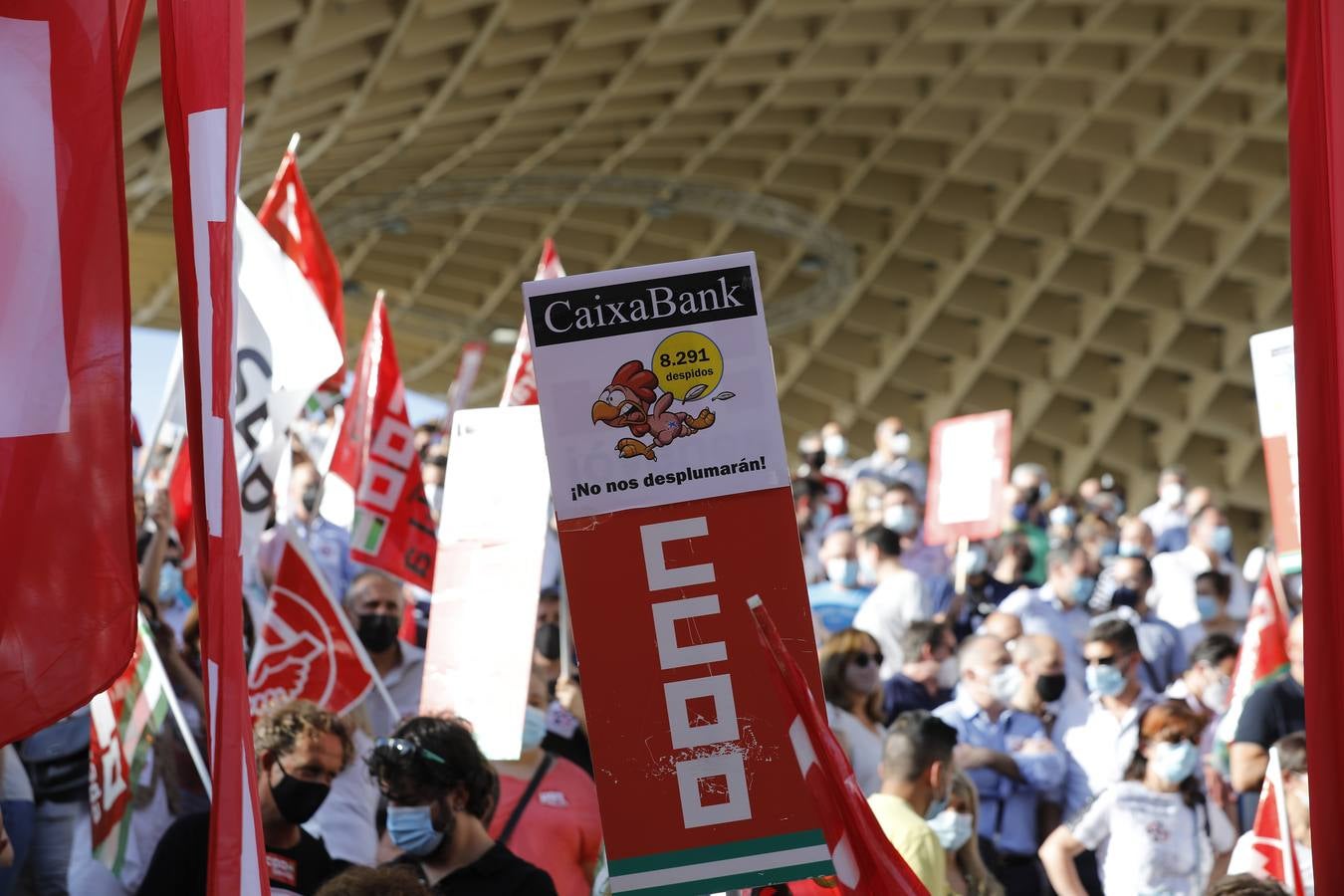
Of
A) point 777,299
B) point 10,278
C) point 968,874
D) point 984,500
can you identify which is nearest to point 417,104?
point 777,299

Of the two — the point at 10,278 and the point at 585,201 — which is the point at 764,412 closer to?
the point at 10,278

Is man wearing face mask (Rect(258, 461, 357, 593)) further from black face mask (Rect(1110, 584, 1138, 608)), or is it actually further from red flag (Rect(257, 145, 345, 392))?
black face mask (Rect(1110, 584, 1138, 608))

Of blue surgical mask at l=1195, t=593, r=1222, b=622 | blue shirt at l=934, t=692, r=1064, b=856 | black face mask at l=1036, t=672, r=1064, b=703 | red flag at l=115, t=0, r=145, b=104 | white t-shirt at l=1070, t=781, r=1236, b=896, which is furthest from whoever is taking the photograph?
blue surgical mask at l=1195, t=593, r=1222, b=622

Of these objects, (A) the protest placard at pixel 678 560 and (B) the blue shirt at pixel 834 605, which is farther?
(B) the blue shirt at pixel 834 605

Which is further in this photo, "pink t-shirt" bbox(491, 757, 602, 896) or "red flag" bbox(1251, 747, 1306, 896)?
"pink t-shirt" bbox(491, 757, 602, 896)

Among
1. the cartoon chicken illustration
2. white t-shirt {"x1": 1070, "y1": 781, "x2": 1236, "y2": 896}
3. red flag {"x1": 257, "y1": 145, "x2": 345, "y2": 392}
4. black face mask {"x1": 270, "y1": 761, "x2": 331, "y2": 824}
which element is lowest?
white t-shirt {"x1": 1070, "y1": 781, "x2": 1236, "y2": 896}

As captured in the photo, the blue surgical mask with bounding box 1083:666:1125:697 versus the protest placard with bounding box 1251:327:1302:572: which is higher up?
the protest placard with bounding box 1251:327:1302:572

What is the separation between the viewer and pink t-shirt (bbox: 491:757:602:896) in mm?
3848

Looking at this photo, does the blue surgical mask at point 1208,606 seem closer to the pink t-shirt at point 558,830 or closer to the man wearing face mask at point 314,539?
the man wearing face mask at point 314,539

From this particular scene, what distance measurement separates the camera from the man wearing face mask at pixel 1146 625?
22.2ft

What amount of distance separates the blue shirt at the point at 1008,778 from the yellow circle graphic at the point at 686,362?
2313 mm

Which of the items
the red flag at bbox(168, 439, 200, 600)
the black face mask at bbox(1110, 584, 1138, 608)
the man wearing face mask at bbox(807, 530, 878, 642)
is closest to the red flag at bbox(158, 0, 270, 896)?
the red flag at bbox(168, 439, 200, 600)

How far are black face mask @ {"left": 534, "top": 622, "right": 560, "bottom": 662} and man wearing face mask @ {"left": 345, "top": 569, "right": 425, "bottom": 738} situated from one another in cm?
65

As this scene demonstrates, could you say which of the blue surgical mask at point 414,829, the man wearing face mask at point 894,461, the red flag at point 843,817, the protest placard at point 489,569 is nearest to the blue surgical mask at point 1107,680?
the protest placard at point 489,569
